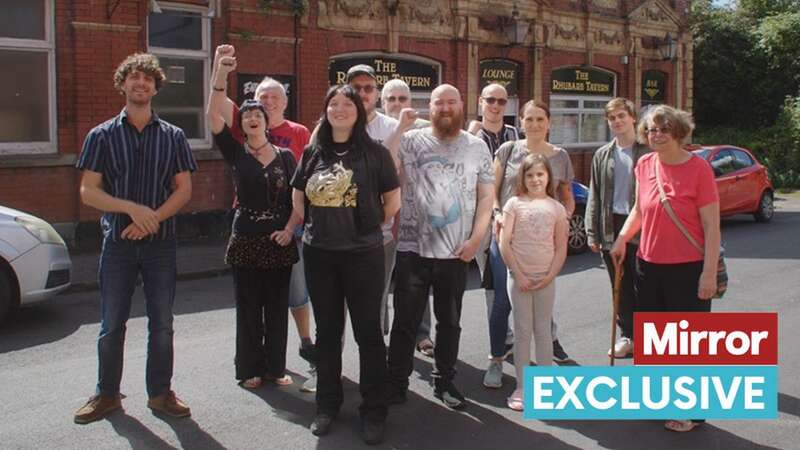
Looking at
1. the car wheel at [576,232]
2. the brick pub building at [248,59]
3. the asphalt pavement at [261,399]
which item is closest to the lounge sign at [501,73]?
the brick pub building at [248,59]

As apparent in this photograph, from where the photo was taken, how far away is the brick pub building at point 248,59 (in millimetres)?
11742

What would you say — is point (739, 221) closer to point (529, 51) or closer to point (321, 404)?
point (529, 51)

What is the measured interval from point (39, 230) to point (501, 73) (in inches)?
526

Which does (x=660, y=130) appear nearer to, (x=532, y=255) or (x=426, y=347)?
(x=532, y=255)

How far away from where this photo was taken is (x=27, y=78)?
38.5ft

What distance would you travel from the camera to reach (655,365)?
5008 millimetres

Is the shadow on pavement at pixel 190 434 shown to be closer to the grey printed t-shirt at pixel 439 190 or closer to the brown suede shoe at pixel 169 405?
the brown suede shoe at pixel 169 405

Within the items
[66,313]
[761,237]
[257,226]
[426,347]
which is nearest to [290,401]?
[257,226]

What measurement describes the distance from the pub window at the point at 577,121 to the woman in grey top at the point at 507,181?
49.1 feet

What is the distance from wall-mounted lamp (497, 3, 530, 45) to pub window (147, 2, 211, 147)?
7.63 m

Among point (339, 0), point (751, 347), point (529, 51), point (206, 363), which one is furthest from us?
point (529, 51)

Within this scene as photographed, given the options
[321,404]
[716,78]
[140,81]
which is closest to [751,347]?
[321,404]

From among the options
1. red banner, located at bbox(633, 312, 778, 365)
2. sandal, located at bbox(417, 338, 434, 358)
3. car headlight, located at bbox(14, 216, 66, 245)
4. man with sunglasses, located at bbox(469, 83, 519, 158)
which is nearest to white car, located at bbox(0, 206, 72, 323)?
car headlight, located at bbox(14, 216, 66, 245)

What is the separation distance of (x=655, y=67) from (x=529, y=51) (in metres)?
6.02
